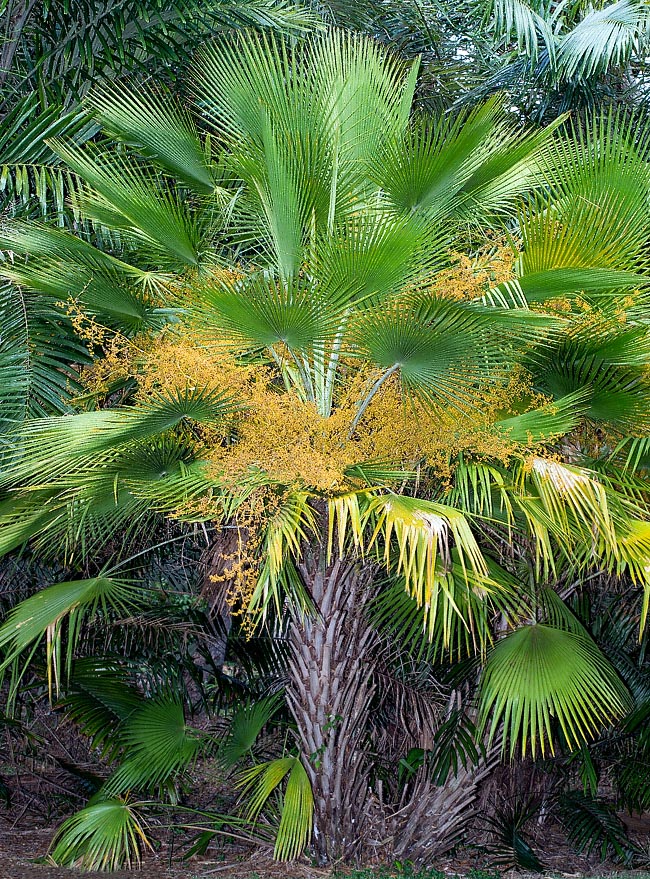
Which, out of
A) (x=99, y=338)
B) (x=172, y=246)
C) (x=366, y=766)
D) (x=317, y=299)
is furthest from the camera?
(x=366, y=766)

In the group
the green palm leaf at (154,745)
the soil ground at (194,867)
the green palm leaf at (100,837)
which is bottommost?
the soil ground at (194,867)

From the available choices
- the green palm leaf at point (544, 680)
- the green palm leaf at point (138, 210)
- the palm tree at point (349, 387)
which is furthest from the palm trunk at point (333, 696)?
the green palm leaf at point (138, 210)

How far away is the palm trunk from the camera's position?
4.12m

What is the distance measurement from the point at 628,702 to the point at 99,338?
3455 millimetres

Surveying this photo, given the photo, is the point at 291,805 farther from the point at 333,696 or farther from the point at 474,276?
the point at 474,276

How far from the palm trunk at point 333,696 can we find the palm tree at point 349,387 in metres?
0.01

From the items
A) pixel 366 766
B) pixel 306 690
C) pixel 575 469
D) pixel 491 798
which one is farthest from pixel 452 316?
pixel 491 798

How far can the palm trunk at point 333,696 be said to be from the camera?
412 centimetres

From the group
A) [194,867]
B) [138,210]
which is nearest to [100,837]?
[194,867]

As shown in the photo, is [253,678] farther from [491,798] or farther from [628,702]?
[628,702]

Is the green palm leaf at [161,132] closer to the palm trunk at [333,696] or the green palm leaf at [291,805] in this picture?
the palm trunk at [333,696]

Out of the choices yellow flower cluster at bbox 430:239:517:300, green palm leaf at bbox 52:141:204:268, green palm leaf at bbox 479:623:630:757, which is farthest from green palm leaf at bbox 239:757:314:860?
green palm leaf at bbox 52:141:204:268

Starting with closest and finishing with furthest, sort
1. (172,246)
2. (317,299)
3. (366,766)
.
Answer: (317,299) < (172,246) < (366,766)

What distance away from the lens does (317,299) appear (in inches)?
123
